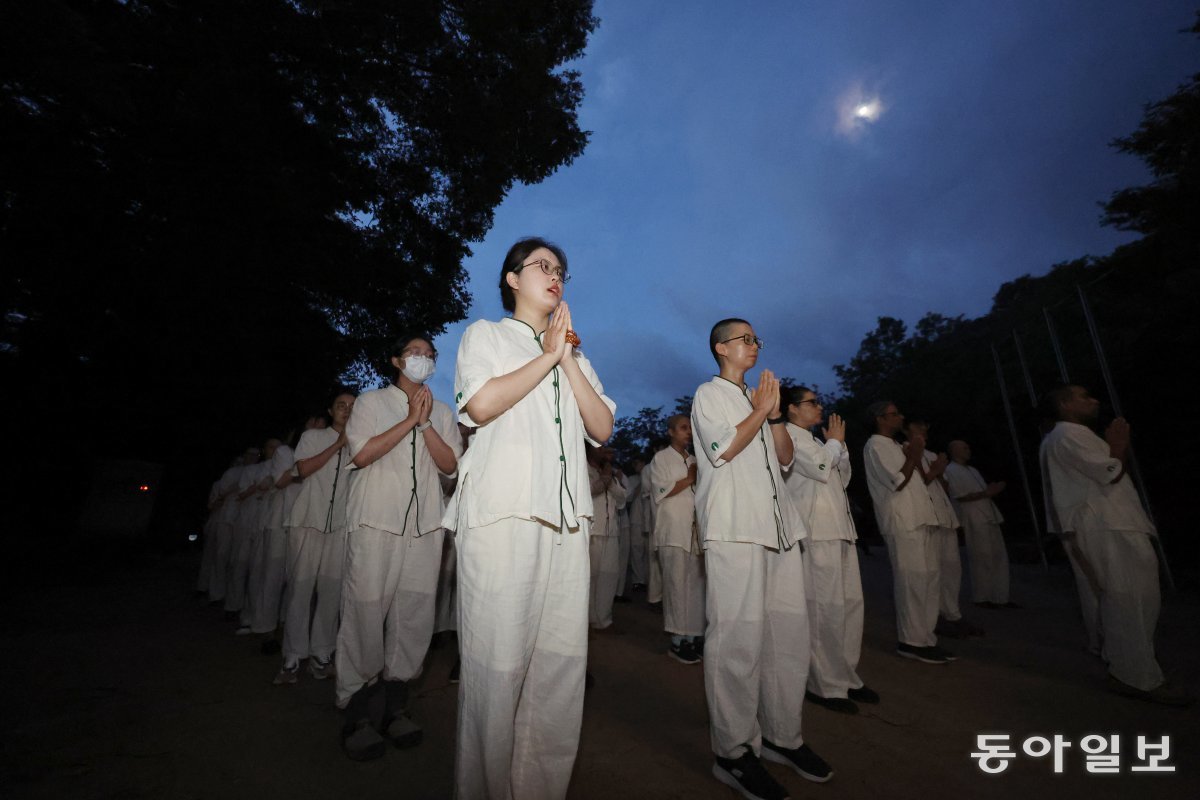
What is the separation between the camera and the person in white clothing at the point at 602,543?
20.8 ft

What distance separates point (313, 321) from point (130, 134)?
4798mm

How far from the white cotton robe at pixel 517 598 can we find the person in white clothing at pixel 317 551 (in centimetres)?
239

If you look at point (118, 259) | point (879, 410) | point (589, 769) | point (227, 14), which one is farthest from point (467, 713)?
point (118, 259)

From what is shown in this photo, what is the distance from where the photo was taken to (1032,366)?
24547 mm

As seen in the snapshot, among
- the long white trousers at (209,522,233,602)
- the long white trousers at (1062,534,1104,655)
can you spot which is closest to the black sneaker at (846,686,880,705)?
the long white trousers at (1062,534,1104,655)

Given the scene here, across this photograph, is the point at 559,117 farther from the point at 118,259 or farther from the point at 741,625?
the point at 741,625

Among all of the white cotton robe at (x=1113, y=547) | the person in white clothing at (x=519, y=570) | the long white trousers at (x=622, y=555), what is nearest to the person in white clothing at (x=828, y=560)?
the white cotton robe at (x=1113, y=547)

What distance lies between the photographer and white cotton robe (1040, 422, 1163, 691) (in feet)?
12.6

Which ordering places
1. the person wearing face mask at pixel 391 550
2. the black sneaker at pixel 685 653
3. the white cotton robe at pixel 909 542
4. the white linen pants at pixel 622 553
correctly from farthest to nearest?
the white linen pants at pixel 622 553
the black sneaker at pixel 685 653
the white cotton robe at pixel 909 542
the person wearing face mask at pixel 391 550

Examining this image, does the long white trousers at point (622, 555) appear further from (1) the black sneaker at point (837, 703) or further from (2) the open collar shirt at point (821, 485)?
(1) the black sneaker at point (837, 703)

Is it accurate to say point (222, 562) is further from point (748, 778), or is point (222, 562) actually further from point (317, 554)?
point (748, 778)

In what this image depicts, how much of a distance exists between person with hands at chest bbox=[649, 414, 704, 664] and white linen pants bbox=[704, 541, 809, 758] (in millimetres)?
1764

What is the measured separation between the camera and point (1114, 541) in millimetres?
4012

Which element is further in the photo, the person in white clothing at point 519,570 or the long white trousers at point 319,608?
the long white trousers at point 319,608
